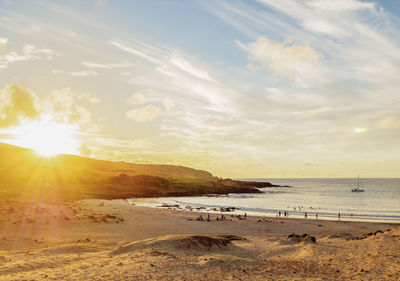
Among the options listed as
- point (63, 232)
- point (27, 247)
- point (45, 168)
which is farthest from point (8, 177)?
point (27, 247)

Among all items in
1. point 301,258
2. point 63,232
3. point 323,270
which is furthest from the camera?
point 63,232

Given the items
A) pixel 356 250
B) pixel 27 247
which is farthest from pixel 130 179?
pixel 356 250

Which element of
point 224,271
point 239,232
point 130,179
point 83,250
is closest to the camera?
point 224,271

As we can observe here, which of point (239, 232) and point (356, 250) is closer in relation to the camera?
point (356, 250)

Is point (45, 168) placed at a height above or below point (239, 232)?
above

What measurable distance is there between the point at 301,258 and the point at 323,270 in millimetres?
3103

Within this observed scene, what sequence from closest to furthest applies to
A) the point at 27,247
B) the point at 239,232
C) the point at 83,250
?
the point at 83,250 → the point at 27,247 → the point at 239,232

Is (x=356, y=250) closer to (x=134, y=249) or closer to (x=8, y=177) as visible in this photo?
(x=134, y=249)

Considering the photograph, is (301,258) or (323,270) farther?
(301,258)

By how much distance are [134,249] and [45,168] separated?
149 m

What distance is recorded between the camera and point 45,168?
486ft

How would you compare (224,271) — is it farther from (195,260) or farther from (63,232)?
(63,232)

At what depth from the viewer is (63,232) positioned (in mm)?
30734

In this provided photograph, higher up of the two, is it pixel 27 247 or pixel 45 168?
pixel 45 168
